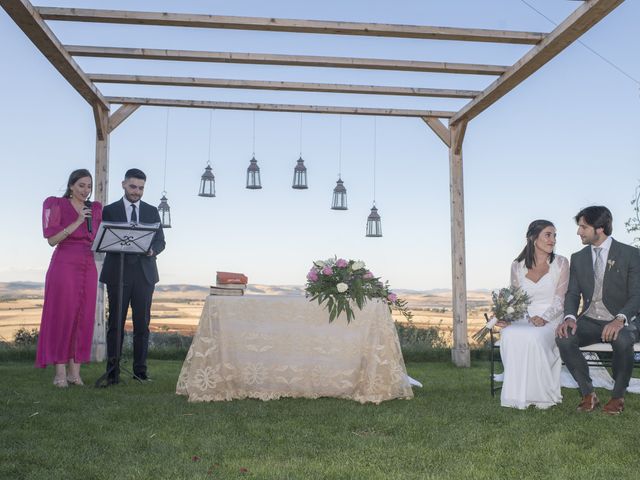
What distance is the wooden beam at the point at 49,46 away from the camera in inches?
224

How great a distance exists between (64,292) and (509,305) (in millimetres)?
4051

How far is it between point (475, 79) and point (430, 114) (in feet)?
3.10

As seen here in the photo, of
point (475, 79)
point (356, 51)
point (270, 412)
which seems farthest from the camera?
point (475, 79)

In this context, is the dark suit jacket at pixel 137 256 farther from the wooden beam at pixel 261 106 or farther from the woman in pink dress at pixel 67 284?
the wooden beam at pixel 261 106

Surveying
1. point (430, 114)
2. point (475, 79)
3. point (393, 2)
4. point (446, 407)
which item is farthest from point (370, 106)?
point (446, 407)

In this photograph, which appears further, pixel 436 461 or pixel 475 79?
pixel 475 79

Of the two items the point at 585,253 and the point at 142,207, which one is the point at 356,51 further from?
the point at 585,253

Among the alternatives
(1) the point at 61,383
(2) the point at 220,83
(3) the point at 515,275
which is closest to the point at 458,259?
(3) the point at 515,275

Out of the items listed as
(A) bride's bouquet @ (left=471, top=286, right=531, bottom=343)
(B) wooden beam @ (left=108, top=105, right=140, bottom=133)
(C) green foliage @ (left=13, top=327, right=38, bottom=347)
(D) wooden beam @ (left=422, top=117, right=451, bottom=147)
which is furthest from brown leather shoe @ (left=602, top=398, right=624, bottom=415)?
(C) green foliage @ (left=13, top=327, right=38, bottom=347)

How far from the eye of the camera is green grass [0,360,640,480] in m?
3.39

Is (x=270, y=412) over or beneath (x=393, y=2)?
beneath

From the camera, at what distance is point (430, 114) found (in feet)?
28.4

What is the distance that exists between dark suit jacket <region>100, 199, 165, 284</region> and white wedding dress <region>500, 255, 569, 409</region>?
135 inches

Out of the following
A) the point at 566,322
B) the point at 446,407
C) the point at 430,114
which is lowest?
the point at 446,407
